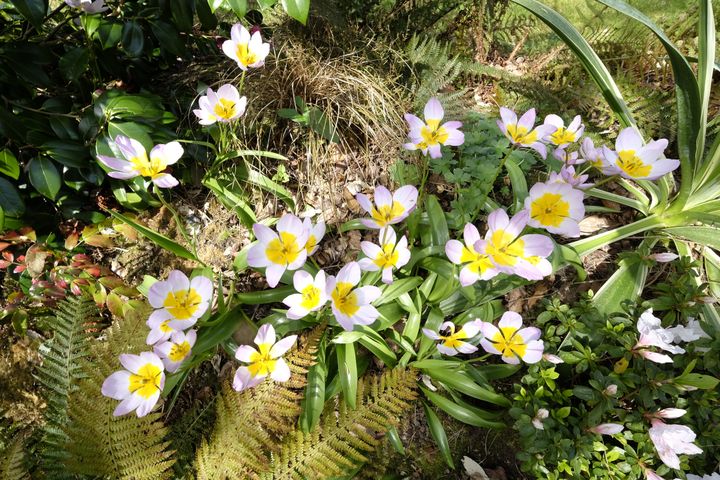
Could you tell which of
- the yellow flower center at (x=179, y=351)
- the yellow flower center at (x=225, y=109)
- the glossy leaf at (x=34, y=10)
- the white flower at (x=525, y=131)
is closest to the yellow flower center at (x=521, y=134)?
the white flower at (x=525, y=131)

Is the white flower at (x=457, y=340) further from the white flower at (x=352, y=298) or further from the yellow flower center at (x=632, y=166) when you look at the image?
the yellow flower center at (x=632, y=166)

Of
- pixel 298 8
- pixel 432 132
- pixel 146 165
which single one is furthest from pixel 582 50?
pixel 146 165

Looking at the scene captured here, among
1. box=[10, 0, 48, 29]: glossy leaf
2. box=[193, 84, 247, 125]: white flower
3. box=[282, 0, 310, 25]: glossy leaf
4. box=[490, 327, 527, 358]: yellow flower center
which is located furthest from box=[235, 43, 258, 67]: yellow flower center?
box=[490, 327, 527, 358]: yellow flower center

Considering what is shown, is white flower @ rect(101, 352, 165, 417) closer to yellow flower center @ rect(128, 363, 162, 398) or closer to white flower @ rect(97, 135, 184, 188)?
yellow flower center @ rect(128, 363, 162, 398)

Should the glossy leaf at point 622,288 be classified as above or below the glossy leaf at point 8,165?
below

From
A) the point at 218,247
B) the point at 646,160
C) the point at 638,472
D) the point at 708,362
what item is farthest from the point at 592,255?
the point at 218,247

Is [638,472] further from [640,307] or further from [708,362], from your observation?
[640,307]
